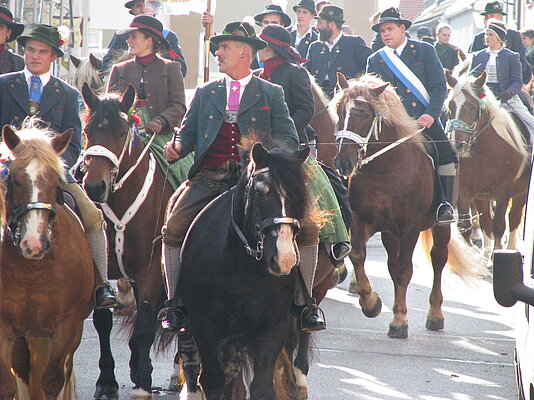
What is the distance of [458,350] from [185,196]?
3924mm

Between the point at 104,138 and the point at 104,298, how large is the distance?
144cm

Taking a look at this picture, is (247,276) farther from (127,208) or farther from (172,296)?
(127,208)

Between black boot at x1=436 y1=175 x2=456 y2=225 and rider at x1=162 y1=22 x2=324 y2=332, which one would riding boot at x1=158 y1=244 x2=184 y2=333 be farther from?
black boot at x1=436 y1=175 x2=456 y2=225

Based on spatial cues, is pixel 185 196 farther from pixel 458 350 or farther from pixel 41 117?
pixel 458 350

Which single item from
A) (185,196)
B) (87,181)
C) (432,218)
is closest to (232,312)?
(185,196)

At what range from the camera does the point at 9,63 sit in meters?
10.4

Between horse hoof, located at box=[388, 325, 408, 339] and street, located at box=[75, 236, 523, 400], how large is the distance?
0.26 ft

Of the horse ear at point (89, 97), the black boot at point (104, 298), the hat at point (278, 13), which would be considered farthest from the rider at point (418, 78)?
the black boot at point (104, 298)

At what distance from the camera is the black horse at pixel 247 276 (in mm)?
6387

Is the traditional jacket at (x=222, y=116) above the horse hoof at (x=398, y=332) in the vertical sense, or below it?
above

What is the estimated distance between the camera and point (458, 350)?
1030 cm

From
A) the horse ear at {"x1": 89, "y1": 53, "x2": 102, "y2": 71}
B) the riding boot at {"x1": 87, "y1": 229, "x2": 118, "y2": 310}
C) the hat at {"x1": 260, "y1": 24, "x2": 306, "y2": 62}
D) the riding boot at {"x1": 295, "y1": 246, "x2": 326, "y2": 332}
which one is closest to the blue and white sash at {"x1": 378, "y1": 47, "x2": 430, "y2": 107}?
the hat at {"x1": 260, "y1": 24, "x2": 306, "y2": 62}

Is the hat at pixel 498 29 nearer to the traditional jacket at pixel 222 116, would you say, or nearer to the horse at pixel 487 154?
the horse at pixel 487 154

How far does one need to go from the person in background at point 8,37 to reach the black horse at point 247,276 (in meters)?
3.87
